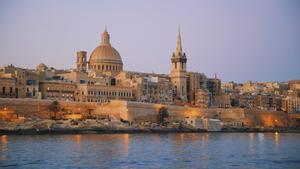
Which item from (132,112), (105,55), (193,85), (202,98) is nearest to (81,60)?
(105,55)

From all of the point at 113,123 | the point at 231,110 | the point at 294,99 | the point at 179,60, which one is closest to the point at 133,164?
the point at 113,123

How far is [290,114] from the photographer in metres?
67.2

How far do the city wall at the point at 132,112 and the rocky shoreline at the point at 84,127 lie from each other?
1.47m

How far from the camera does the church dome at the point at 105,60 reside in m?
66.9

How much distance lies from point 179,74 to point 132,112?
47.4 feet

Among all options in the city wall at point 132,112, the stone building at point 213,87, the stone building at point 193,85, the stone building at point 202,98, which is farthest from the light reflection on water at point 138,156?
the stone building at point 213,87

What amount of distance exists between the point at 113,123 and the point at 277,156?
21.8 m

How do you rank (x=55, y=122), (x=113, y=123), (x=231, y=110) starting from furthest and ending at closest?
(x=231, y=110), (x=113, y=123), (x=55, y=122)

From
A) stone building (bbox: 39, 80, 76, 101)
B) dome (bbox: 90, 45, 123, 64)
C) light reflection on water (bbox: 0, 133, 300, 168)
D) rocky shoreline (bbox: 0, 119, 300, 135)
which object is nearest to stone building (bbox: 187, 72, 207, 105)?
dome (bbox: 90, 45, 123, 64)

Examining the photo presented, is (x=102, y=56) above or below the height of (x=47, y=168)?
above

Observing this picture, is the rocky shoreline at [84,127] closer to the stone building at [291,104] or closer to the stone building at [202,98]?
the stone building at [202,98]

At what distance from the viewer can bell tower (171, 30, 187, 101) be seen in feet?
207

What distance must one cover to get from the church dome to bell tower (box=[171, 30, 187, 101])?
21.8 ft

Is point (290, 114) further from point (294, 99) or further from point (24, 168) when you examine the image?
point (24, 168)
